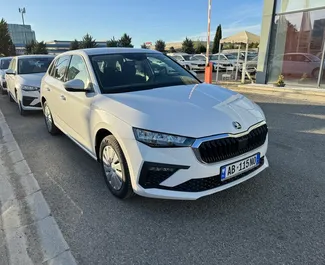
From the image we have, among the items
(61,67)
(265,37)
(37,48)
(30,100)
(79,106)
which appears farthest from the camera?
(37,48)

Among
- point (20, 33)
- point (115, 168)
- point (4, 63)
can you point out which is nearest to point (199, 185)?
point (115, 168)

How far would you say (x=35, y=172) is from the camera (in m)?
3.89

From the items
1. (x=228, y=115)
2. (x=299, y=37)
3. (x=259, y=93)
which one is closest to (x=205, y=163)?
(x=228, y=115)

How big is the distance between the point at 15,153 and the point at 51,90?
125 centimetres

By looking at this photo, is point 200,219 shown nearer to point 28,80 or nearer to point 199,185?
point 199,185

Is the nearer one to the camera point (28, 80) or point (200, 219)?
point (200, 219)

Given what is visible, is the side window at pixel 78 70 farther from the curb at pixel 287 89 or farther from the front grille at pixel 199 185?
the curb at pixel 287 89

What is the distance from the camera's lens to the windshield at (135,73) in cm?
339

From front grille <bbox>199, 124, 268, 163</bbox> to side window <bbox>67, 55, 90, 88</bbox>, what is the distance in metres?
1.87

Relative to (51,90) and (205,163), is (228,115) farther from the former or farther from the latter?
(51,90)

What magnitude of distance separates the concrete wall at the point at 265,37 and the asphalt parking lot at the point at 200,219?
306 inches

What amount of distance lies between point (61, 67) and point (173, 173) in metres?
3.36

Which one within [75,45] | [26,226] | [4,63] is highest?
[75,45]

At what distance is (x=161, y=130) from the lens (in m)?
2.44
